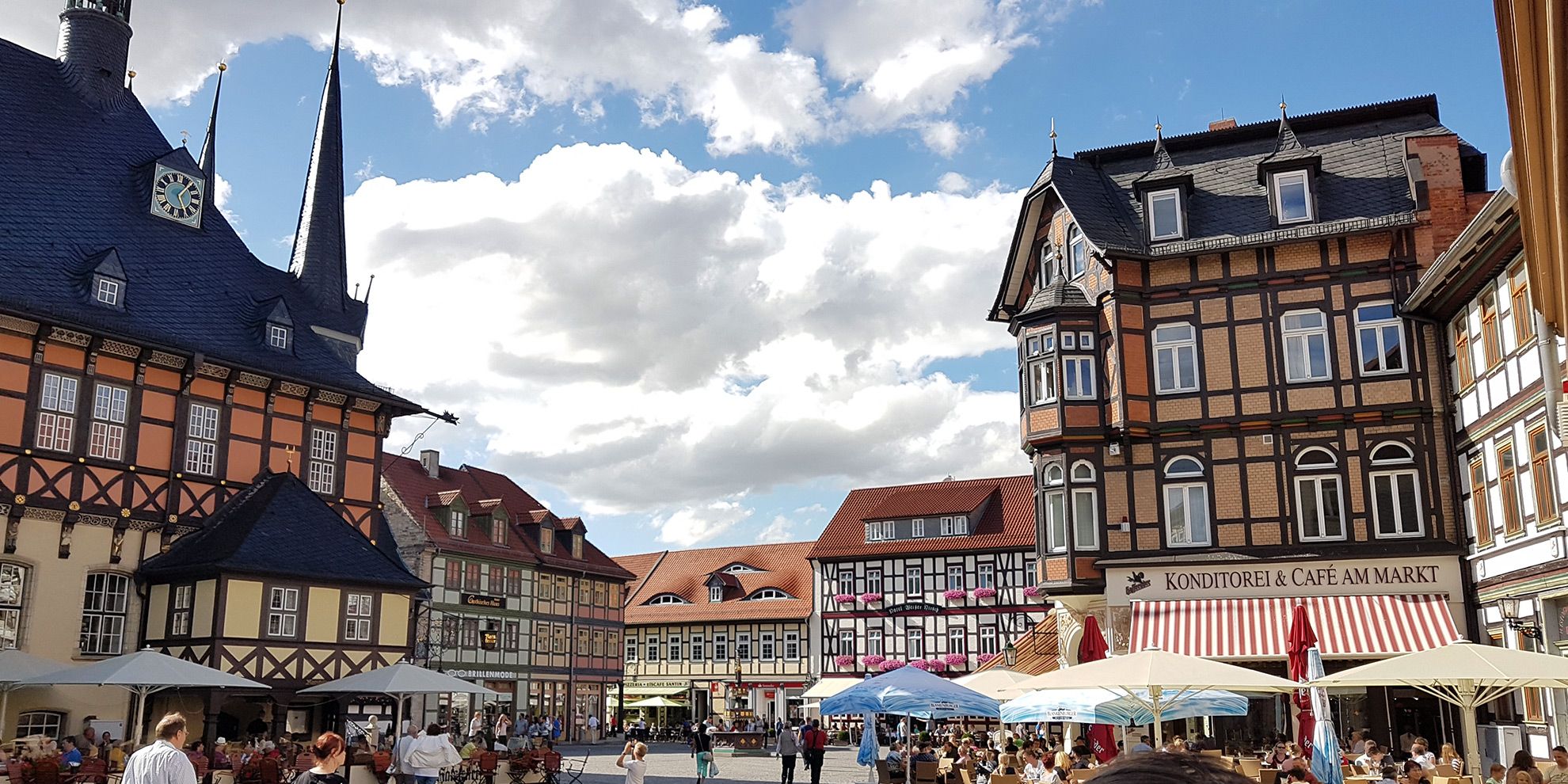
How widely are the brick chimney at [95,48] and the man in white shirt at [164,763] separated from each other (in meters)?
28.6

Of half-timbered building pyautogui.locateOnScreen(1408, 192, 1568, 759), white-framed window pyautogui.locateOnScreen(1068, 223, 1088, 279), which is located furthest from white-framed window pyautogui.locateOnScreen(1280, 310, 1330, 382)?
white-framed window pyautogui.locateOnScreen(1068, 223, 1088, 279)

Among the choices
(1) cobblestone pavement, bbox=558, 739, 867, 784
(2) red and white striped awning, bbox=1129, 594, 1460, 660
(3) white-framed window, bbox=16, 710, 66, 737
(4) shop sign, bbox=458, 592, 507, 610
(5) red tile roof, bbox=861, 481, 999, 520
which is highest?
(5) red tile roof, bbox=861, 481, 999, 520

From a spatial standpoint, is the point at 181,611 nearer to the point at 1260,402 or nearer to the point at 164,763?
the point at 164,763

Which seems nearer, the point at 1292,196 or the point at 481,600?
the point at 1292,196

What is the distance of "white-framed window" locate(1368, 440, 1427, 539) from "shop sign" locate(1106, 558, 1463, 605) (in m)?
0.66

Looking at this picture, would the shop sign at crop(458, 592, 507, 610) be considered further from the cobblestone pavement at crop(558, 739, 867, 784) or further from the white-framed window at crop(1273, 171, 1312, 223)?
the white-framed window at crop(1273, 171, 1312, 223)

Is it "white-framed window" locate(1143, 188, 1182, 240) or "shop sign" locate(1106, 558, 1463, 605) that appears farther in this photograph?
"white-framed window" locate(1143, 188, 1182, 240)

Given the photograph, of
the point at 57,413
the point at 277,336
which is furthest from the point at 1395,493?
the point at 57,413

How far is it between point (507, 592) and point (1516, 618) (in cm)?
3792

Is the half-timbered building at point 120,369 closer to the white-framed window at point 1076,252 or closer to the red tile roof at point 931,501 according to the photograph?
the white-framed window at point 1076,252

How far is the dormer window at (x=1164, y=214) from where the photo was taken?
88.3 ft

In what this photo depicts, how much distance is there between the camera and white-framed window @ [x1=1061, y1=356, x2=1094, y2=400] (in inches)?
1053

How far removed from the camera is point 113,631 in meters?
26.9

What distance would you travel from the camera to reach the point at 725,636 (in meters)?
60.2
